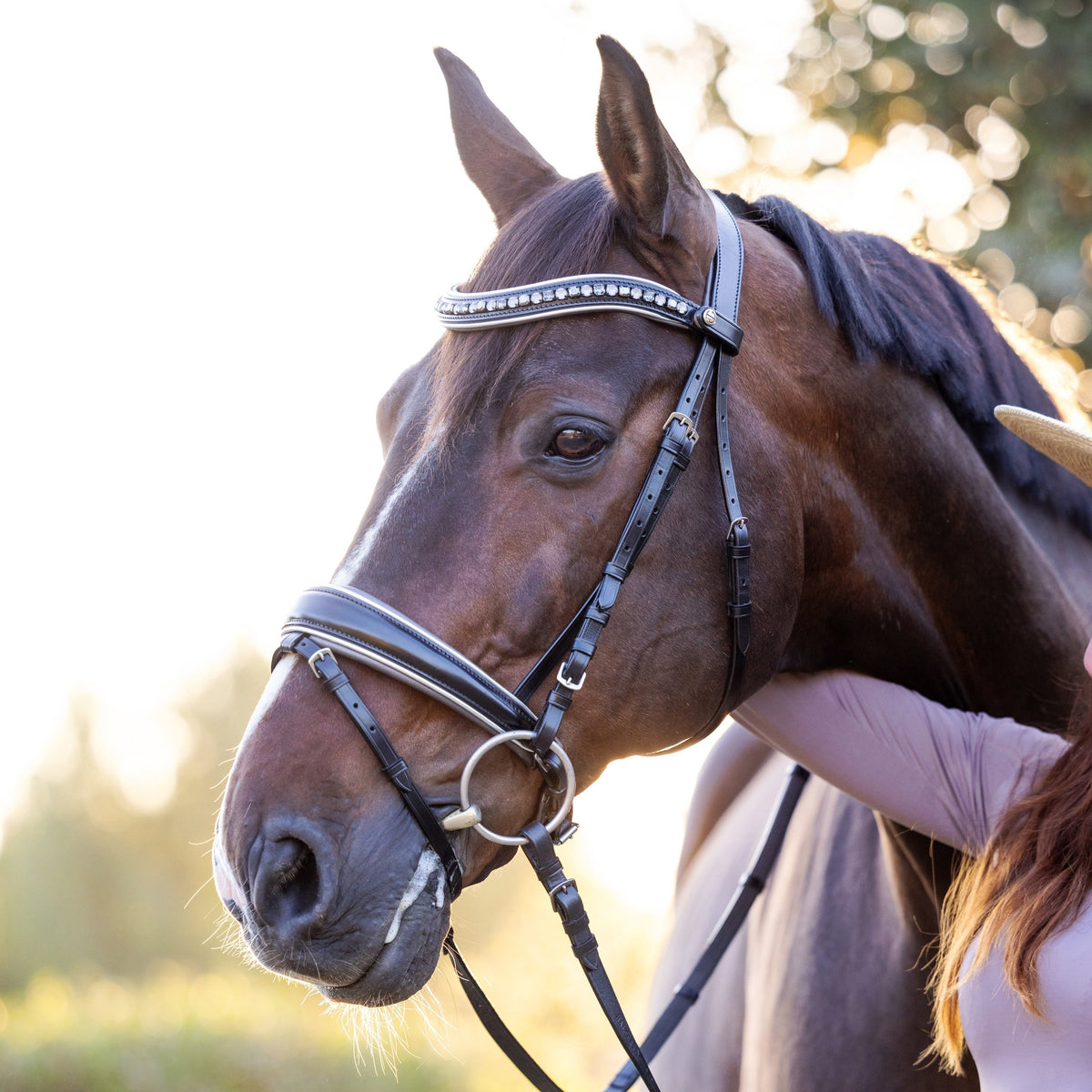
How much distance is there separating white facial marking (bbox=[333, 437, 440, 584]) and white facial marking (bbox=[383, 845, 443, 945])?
47 centimetres

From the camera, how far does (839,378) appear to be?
2137 millimetres

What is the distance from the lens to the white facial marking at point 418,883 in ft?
5.47

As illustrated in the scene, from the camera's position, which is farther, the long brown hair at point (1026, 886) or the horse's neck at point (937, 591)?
the horse's neck at point (937, 591)

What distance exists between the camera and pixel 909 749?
6.93 ft

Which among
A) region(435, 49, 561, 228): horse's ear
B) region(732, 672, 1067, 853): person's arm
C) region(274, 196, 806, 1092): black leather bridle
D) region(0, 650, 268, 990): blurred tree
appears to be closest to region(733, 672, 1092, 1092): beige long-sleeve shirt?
region(732, 672, 1067, 853): person's arm

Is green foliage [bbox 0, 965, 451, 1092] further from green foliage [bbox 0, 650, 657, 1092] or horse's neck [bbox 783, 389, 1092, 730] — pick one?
horse's neck [bbox 783, 389, 1092, 730]

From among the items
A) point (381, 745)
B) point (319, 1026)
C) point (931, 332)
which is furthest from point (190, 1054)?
point (931, 332)

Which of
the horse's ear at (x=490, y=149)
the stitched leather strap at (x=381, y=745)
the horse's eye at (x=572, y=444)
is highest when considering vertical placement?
the horse's ear at (x=490, y=149)

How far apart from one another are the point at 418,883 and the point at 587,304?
1.04 m

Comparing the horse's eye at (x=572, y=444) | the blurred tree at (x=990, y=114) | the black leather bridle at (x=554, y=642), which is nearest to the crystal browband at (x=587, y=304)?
the black leather bridle at (x=554, y=642)

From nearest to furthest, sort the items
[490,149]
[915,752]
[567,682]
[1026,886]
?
[567,682] < [1026,886] < [915,752] < [490,149]

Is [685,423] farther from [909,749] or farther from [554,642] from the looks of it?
[909,749]

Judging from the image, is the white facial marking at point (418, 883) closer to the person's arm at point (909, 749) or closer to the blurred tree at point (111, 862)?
the person's arm at point (909, 749)

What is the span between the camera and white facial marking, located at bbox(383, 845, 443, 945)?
1.67 metres
